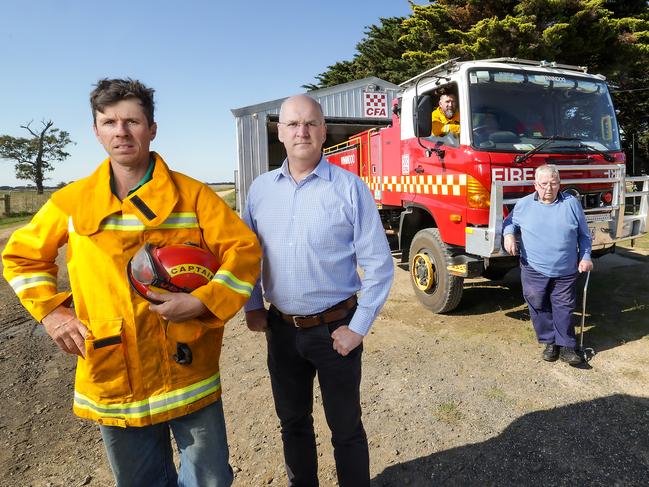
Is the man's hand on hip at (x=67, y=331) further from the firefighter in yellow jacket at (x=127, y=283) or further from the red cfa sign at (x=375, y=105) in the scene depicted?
the red cfa sign at (x=375, y=105)

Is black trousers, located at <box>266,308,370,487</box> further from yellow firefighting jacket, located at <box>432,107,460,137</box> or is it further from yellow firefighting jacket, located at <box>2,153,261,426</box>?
yellow firefighting jacket, located at <box>432,107,460,137</box>

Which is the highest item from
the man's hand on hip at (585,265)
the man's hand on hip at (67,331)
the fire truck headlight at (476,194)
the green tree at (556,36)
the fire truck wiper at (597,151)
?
the green tree at (556,36)

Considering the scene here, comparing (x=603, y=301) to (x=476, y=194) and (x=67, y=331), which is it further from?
(x=67, y=331)

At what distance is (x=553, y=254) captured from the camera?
3508mm

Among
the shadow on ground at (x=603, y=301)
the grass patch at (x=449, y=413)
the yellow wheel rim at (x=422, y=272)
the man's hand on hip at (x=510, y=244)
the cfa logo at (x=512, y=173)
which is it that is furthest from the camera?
the yellow wheel rim at (x=422, y=272)

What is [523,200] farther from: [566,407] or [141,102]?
[141,102]

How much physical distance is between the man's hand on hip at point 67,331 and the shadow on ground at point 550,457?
164 cm

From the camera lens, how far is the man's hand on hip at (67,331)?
1.40 metres

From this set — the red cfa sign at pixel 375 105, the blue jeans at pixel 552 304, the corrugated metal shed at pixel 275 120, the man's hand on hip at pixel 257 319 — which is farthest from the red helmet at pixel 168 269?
the red cfa sign at pixel 375 105

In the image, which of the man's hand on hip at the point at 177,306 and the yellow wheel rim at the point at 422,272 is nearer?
the man's hand on hip at the point at 177,306

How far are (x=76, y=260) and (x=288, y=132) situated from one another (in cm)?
89

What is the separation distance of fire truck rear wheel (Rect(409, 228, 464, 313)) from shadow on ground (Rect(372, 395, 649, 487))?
1.88 m

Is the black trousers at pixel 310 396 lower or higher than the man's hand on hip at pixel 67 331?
lower

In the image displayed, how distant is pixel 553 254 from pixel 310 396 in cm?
247
